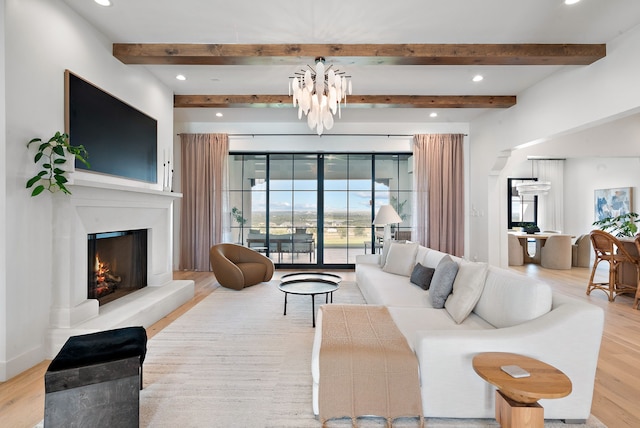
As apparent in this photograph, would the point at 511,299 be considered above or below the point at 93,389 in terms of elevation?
above

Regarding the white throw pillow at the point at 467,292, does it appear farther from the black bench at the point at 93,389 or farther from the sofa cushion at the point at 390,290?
the black bench at the point at 93,389

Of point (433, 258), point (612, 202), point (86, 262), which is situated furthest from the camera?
point (612, 202)

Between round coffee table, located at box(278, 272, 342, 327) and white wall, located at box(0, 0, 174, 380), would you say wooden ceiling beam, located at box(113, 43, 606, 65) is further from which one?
round coffee table, located at box(278, 272, 342, 327)

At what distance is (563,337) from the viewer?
1.73 metres

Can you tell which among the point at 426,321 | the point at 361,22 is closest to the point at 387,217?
the point at 426,321

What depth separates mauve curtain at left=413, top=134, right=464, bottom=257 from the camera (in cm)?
625

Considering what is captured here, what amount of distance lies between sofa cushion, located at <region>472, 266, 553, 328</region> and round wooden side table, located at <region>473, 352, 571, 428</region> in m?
0.38

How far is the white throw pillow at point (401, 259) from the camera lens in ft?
13.4

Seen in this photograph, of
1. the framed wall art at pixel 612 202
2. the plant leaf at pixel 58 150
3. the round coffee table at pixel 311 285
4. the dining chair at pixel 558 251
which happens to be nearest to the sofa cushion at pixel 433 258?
the round coffee table at pixel 311 285

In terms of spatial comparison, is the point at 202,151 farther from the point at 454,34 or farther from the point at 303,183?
the point at 454,34

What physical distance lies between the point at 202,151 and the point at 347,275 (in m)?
3.77

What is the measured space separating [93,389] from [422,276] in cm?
296

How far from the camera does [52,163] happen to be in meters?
2.57

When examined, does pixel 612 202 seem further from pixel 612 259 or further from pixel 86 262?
pixel 86 262
